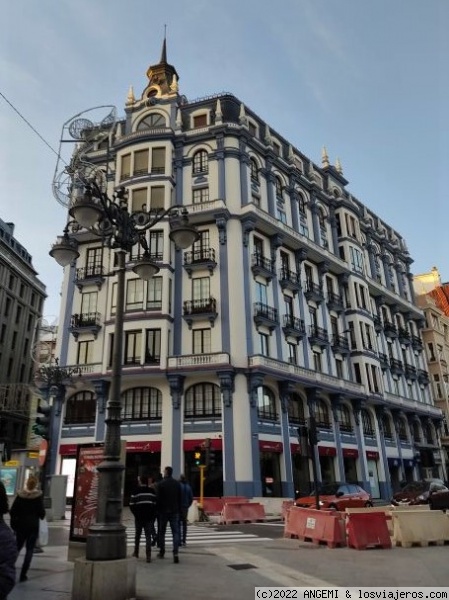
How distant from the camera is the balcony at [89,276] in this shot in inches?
1237

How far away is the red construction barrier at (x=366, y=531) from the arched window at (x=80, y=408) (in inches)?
810

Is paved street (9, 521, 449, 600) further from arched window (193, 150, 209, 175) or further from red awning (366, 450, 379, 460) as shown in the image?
arched window (193, 150, 209, 175)

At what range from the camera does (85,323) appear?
101 feet

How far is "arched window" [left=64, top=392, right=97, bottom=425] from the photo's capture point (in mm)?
29095

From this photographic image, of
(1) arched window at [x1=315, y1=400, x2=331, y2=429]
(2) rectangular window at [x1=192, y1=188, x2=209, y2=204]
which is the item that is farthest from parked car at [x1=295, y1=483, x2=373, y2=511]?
(2) rectangular window at [x1=192, y1=188, x2=209, y2=204]

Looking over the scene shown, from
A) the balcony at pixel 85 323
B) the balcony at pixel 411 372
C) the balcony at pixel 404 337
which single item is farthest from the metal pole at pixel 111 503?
the balcony at pixel 404 337

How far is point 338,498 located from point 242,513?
13.6ft

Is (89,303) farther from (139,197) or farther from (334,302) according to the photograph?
(334,302)

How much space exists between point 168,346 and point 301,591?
22251mm

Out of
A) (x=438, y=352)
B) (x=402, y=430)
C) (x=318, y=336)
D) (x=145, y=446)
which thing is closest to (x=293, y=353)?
(x=318, y=336)

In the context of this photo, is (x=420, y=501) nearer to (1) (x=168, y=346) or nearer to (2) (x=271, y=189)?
(1) (x=168, y=346)

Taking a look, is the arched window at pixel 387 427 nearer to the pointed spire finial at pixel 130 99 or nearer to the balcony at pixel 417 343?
the balcony at pixel 417 343

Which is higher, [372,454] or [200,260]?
[200,260]

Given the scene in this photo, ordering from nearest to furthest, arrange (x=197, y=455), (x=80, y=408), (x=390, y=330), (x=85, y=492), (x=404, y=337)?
1. (x=85, y=492)
2. (x=197, y=455)
3. (x=80, y=408)
4. (x=390, y=330)
5. (x=404, y=337)
